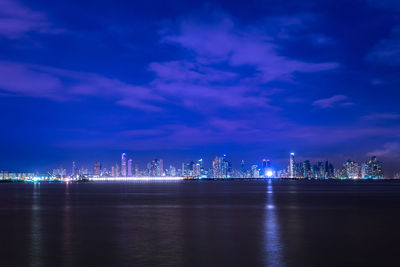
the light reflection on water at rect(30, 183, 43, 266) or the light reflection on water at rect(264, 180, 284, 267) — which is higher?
the light reflection on water at rect(30, 183, 43, 266)

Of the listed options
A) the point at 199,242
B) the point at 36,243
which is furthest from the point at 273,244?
the point at 36,243

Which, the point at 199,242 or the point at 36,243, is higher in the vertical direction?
the point at 36,243

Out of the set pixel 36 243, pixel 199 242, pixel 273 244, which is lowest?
pixel 273 244

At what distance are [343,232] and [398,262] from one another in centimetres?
1061

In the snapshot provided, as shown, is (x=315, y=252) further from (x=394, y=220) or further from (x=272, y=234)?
(x=394, y=220)

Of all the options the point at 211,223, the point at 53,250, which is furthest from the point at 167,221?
the point at 53,250

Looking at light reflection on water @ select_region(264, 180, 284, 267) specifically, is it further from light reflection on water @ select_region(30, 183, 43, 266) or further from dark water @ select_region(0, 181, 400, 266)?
light reflection on water @ select_region(30, 183, 43, 266)

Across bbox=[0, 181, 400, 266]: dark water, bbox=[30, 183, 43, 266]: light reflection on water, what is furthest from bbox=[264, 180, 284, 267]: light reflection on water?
bbox=[30, 183, 43, 266]: light reflection on water

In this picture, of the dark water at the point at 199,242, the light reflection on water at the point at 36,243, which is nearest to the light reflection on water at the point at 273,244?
the dark water at the point at 199,242

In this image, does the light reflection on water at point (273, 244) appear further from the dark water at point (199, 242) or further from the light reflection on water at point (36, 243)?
the light reflection on water at point (36, 243)

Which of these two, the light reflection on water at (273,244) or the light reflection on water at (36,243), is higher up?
the light reflection on water at (36,243)

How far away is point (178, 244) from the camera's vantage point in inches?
973

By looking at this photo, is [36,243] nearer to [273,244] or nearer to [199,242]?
[199,242]

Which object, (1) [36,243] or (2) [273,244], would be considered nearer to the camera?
(2) [273,244]
